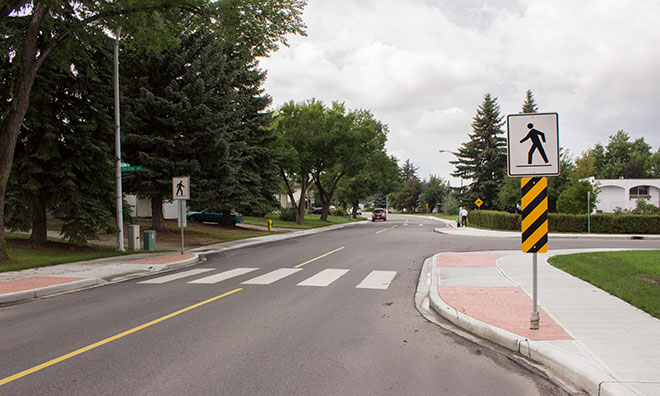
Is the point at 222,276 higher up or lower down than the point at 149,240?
lower down

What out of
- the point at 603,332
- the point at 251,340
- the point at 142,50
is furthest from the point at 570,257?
the point at 142,50

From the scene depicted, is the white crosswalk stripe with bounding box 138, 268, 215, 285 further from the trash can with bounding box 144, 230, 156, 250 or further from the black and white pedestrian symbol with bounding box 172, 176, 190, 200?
the trash can with bounding box 144, 230, 156, 250

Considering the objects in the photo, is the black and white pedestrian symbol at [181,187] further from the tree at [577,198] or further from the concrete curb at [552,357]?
the tree at [577,198]

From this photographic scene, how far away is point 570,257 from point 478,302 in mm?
7684

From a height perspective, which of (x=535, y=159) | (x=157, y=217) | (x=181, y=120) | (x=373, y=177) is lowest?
(x=157, y=217)

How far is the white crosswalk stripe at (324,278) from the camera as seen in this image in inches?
402

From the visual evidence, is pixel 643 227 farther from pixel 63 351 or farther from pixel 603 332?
pixel 63 351

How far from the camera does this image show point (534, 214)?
5.93m

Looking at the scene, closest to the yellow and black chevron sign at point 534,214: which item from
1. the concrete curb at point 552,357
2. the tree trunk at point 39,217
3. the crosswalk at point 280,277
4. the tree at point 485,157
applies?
the concrete curb at point 552,357

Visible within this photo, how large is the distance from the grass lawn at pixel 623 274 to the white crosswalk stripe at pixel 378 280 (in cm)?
438

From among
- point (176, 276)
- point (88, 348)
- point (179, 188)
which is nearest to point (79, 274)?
point (176, 276)

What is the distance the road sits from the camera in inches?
169

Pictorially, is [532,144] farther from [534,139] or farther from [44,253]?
[44,253]

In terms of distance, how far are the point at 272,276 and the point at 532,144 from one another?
7.39 metres
